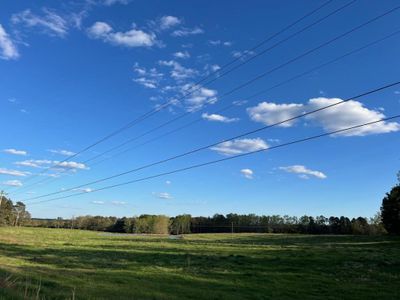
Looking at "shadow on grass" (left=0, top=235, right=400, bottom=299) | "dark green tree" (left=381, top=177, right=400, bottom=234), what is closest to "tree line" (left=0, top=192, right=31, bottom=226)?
"dark green tree" (left=381, top=177, right=400, bottom=234)

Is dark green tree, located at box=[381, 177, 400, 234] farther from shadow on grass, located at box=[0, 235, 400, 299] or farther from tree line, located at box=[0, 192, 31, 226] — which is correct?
tree line, located at box=[0, 192, 31, 226]

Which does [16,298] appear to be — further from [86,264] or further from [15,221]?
[15,221]

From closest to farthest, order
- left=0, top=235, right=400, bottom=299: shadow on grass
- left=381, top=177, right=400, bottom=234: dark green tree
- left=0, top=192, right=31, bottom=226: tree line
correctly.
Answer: left=0, top=235, right=400, bottom=299: shadow on grass → left=381, top=177, right=400, bottom=234: dark green tree → left=0, top=192, right=31, bottom=226: tree line

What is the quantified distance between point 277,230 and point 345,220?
27663 mm

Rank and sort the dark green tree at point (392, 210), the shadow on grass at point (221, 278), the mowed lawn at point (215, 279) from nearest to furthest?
1. the mowed lawn at point (215, 279)
2. the shadow on grass at point (221, 278)
3. the dark green tree at point (392, 210)

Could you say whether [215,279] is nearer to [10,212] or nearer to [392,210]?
[392,210]

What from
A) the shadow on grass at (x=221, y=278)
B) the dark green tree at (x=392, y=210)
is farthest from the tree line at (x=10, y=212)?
the shadow on grass at (x=221, y=278)

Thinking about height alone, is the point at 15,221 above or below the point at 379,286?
above

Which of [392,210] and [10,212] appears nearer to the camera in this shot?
[392,210]

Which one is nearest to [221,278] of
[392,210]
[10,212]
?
[392,210]

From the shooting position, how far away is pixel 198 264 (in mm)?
37969

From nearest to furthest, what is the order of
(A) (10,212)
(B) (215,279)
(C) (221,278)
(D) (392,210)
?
(B) (215,279), (C) (221,278), (D) (392,210), (A) (10,212)

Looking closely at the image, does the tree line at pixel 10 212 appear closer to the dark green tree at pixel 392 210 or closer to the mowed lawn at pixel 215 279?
the dark green tree at pixel 392 210

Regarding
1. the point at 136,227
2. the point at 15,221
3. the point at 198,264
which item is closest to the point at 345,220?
the point at 136,227
